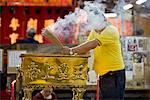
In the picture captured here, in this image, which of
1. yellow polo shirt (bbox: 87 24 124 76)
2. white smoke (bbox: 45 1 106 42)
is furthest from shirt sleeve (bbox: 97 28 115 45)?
white smoke (bbox: 45 1 106 42)

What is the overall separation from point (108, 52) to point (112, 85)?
0.47 metres

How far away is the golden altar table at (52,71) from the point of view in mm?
5527

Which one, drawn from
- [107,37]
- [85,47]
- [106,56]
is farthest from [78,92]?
[107,37]

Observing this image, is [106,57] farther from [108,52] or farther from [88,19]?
[88,19]

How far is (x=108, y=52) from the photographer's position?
6070 millimetres

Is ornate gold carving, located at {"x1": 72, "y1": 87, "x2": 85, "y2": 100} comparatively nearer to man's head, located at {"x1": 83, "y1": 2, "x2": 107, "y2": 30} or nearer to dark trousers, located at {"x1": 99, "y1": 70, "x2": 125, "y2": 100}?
dark trousers, located at {"x1": 99, "y1": 70, "x2": 125, "y2": 100}

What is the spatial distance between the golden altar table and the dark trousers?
54 centimetres

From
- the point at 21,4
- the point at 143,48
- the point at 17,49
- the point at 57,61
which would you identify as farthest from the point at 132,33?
the point at 57,61

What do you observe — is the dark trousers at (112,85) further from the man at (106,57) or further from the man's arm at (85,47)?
the man's arm at (85,47)

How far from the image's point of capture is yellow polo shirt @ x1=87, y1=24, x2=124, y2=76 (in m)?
6.01

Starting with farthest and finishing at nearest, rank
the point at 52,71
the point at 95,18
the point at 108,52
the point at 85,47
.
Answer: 1. the point at 108,52
2. the point at 95,18
3. the point at 85,47
4. the point at 52,71

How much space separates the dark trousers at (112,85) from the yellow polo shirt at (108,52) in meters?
0.08

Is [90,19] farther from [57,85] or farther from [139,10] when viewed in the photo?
[139,10]

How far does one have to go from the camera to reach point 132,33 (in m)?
9.71
